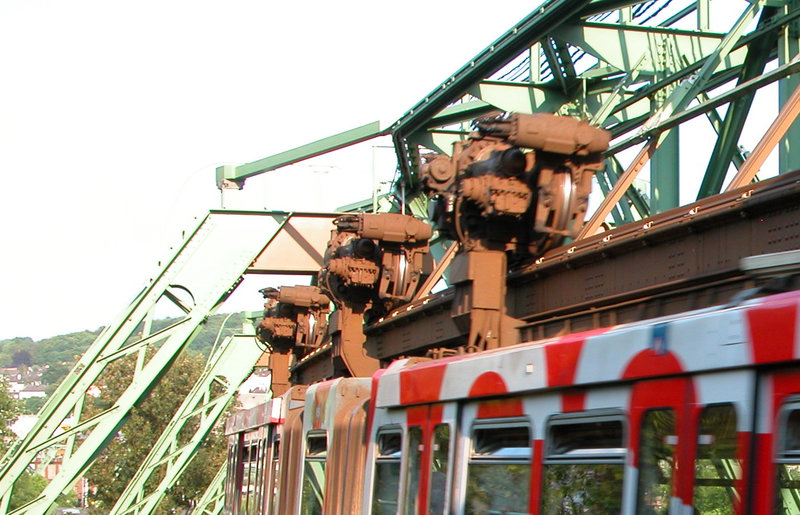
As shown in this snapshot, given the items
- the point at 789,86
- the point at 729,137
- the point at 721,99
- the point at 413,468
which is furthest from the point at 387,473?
the point at 789,86

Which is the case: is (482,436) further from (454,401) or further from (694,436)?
(694,436)

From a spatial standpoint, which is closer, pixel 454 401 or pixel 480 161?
pixel 454 401

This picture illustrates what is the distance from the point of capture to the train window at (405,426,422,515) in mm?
7844

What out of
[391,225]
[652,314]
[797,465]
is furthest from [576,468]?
[391,225]

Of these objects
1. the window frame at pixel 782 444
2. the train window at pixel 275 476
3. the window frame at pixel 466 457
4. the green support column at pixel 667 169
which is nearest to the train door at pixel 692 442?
the window frame at pixel 782 444

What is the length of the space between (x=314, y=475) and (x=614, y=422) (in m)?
6.31

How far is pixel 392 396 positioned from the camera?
331 inches

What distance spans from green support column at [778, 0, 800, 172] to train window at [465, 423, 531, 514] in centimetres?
747

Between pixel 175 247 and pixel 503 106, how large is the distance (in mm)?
7161

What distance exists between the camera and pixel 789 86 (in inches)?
583

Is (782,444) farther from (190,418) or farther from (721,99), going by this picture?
(190,418)

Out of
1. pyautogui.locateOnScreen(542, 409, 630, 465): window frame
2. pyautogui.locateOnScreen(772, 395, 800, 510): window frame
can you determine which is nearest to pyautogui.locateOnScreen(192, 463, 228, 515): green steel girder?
pyautogui.locateOnScreen(542, 409, 630, 465): window frame

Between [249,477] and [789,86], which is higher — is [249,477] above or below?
below

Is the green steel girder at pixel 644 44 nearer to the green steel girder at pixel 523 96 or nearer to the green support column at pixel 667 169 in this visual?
the green support column at pixel 667 169
